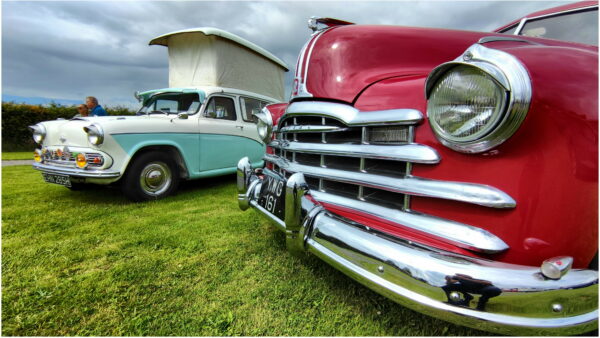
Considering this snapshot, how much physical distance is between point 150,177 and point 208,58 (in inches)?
101

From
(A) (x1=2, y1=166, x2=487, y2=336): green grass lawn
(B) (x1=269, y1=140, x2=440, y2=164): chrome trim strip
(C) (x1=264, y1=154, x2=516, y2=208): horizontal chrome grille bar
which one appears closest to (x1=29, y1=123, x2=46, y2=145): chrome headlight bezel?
(A) (x1=2, y1=166, x2=487, y2=336): green grass lawn

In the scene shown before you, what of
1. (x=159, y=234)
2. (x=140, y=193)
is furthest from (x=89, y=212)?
(x=159, y=234)

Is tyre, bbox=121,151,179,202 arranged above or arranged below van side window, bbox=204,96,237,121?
below

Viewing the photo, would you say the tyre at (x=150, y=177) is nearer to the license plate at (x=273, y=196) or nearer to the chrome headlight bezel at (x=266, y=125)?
the chrome headlight bezel at (x=266, y=125)

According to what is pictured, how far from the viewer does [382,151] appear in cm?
132

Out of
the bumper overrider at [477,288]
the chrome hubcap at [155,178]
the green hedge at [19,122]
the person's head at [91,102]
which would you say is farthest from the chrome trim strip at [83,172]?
the green hedge at [19,122]

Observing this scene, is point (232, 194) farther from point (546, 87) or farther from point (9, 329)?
point (546, 87)

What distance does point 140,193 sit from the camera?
3590 millimetres

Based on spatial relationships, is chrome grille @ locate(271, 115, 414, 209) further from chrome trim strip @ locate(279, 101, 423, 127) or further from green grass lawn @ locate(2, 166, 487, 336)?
green grass lawn @ locate(2, 166, 487, 336)

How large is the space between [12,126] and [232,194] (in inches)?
446

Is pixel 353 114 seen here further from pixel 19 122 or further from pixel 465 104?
pixel 19 122

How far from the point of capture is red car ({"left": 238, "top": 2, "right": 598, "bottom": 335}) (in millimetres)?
892

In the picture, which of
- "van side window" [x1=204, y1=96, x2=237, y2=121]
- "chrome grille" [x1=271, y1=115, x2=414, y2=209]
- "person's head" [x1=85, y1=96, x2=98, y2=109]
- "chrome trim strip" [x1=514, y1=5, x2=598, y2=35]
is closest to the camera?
"chrome grille" [x1=271, y1=115, x2=414, y2=209]

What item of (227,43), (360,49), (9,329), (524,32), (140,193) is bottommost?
(9,329)
